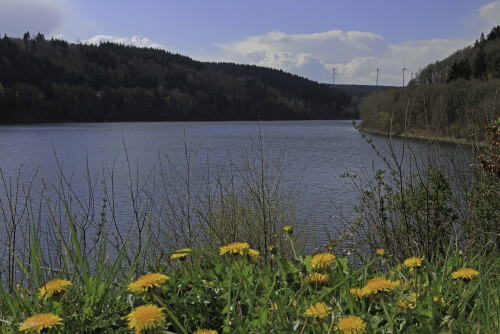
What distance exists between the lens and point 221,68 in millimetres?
194000

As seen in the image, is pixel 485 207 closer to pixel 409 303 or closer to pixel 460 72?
pixel 409 303

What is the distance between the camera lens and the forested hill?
110 metres

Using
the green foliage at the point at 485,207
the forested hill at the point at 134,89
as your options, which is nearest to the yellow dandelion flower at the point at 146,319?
the green foliage at the point at 485,207

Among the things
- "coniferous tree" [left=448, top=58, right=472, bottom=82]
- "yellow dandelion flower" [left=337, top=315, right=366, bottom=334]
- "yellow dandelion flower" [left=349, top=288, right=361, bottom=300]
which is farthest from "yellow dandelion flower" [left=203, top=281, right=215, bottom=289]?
"coniferous tree" [left=448, top=58, right=472, bottom=82]

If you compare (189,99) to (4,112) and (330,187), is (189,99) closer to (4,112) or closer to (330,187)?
(4,112)

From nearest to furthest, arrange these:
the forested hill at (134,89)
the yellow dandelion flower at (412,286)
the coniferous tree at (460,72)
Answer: the yellow dandelion flower at (412,286) → the coniferous tree at (460,72) → the forested hill at (134,89)

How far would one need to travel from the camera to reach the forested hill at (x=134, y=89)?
362ft

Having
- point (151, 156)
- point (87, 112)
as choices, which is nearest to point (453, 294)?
point (151, 156)

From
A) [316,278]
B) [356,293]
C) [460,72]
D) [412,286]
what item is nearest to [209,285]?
[316,278]

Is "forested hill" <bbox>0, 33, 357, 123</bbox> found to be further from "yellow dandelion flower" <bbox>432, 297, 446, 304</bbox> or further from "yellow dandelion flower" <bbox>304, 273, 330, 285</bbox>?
"yellow dandelion flower" <bbox>432, 297, 446, 304</bbox>

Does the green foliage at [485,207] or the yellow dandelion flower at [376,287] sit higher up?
the yellow dandelion flower at [376,287]

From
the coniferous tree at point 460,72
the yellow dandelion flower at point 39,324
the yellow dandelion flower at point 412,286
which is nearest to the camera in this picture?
Result: the yellow dandelion flower at point 39,324

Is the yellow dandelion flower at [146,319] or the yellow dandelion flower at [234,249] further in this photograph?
the yellow dandelion flower at [234,249]

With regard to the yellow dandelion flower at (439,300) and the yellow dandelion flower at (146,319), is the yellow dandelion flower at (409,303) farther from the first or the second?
the yellow dandelion flower at (146,319)
